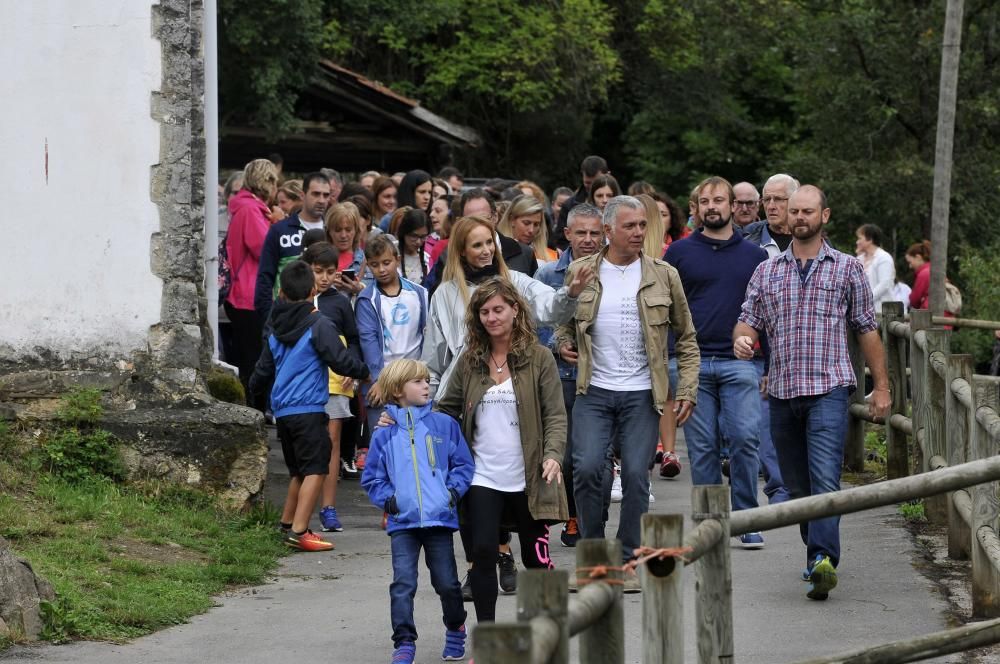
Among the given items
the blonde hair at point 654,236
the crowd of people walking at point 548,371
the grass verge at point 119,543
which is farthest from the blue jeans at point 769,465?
the grass verge at point 119,543

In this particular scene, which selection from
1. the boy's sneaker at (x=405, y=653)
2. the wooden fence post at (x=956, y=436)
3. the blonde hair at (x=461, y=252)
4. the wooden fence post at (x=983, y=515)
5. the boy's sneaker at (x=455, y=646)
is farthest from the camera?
the wooden fence post at (x=956, y=436)

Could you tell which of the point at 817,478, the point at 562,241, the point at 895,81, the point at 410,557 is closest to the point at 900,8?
the point at 895,81

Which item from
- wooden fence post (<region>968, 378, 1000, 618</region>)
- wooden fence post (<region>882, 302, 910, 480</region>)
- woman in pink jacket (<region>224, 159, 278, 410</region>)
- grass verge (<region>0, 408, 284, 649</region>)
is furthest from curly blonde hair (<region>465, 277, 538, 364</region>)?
woman in pink jacket (<region>224, 159, 278, 410</region>)

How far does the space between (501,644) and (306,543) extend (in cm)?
606

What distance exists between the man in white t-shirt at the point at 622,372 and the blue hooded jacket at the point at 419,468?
106 centimetres

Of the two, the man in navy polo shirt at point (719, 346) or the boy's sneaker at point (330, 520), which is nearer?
the man in navy polo shirt at point (719, 346)

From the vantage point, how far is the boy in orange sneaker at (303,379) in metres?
8.86

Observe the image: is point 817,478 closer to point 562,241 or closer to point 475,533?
point 475,533

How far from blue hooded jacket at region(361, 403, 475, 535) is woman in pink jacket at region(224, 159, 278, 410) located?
5.44 m

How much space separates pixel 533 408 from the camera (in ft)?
21.8

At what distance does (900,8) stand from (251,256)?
16.7 m

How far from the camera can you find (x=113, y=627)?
688cm

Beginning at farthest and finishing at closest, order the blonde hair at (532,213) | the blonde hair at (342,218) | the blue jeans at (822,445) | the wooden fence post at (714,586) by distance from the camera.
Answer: the blonde hair at (342,218) < the blonde hair at (532,213) < the blue jeans at (822,445) < the wooden fence post at (714,586)

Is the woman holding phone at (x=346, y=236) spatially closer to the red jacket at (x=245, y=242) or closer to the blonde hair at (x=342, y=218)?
the blonde hair at (x=342, y=218)
